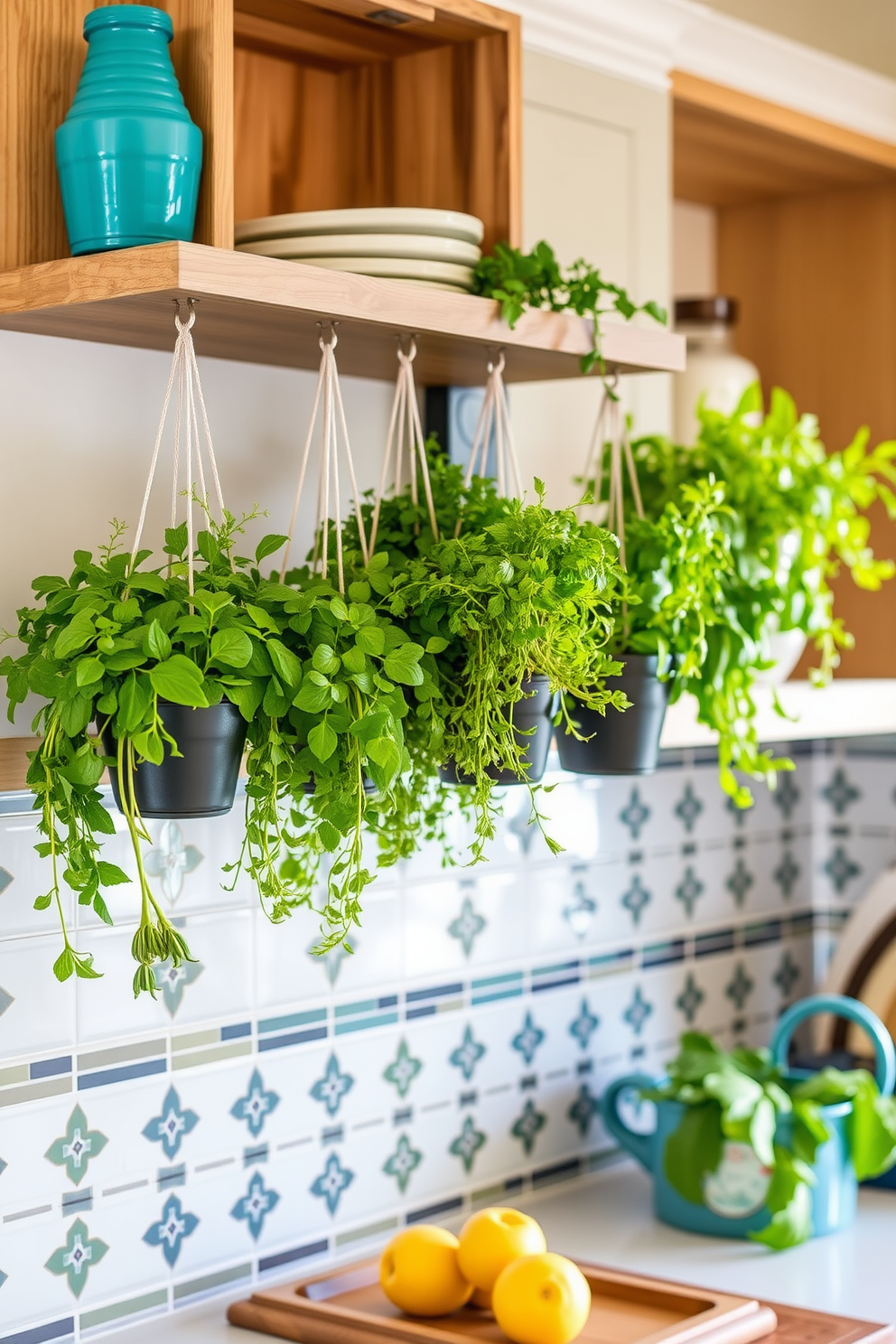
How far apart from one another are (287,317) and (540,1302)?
828 millimetres

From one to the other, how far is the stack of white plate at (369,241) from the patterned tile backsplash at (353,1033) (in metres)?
0.50

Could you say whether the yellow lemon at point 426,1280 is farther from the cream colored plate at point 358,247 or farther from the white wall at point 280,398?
the cream colored plate at point 358,247

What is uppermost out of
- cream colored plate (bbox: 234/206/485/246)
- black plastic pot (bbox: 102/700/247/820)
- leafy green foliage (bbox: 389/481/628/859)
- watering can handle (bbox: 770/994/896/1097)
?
cream colored plate (bbox: 234/206/485/246)

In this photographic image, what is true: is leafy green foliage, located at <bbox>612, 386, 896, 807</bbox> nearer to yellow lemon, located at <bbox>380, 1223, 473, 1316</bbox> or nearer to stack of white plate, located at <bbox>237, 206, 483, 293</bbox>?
stack of white plate, located at <bbox>237, 206, 483, 293</bbox>

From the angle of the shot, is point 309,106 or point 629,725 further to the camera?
point 309,106

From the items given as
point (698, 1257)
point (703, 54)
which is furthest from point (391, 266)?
point (698, 1257)

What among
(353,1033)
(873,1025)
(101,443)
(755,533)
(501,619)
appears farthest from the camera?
(873,1025)

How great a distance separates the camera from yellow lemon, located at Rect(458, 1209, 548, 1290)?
1414 mm

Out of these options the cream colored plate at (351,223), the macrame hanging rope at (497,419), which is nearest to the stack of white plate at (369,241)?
the cream colored plate at (351,223)

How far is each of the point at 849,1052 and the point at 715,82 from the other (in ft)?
3.75

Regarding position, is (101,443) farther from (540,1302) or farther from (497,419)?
(540,1302)

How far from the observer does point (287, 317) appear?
1.12 m

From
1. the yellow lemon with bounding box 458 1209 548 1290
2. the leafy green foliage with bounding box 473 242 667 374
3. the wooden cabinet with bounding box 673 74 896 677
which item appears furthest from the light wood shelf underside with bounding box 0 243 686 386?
the yellow lemon with bounding box 458 1209 548 1290

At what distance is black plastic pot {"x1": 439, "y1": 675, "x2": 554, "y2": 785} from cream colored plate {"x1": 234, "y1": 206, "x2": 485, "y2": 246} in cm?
35
